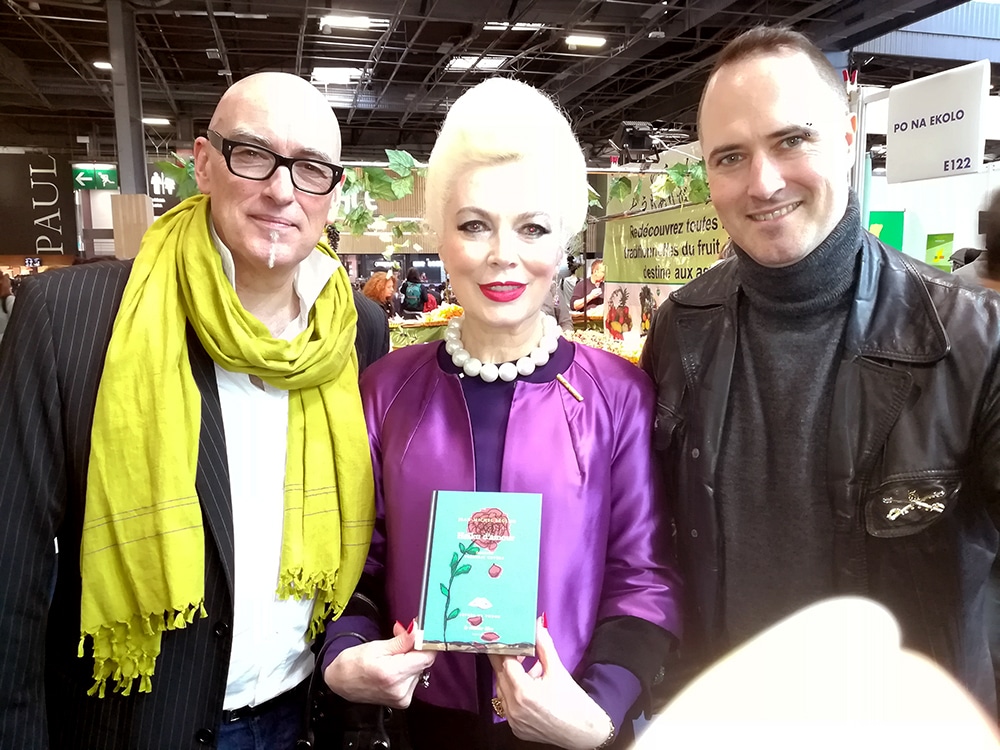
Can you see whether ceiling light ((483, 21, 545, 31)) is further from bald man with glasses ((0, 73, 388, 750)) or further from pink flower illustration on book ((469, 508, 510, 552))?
pink flower illustration on book ((469, 508, 510, 552))

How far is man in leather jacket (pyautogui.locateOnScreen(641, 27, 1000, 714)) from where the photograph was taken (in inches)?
53.9

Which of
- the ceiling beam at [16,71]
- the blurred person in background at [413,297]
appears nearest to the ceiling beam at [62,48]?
the ceiling beam at [16,71]

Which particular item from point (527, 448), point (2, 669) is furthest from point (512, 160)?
point (2, 669)

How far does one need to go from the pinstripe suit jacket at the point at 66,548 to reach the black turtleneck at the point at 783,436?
1.09 metres

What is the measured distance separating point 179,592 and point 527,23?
9.01 metres

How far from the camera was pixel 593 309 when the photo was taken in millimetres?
7016

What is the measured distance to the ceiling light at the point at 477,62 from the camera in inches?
426

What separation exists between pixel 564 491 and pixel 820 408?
56cm

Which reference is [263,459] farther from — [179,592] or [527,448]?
[527,448]

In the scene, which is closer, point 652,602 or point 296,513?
point 652,602

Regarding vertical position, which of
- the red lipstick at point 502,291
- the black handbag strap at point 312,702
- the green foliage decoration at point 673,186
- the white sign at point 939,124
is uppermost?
the white sign at point 939,124

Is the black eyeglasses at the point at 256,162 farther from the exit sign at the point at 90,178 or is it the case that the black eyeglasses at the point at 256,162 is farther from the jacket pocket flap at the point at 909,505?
the exit sign at the point at 90,178

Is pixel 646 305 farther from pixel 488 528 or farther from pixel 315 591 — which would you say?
pixel 488 528

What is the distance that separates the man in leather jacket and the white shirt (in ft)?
2.85
